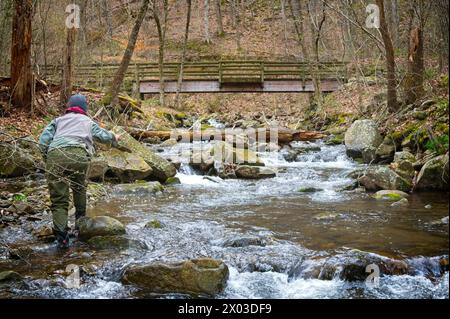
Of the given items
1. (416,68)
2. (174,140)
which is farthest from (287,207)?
(174,140)

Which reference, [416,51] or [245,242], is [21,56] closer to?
[245,242]

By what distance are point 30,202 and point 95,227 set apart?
2223mm

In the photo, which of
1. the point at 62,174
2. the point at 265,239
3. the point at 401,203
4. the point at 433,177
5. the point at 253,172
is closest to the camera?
the point at 62,174

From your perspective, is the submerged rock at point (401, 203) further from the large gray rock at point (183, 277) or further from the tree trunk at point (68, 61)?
the tree trunk at point (68, 61)

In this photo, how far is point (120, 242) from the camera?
594cm

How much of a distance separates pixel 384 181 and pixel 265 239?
396cm

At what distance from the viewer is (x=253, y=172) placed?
37.8ft

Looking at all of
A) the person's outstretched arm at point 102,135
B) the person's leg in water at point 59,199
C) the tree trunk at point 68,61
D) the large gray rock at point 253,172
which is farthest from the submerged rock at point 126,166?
the person's leg in water at point 59,199

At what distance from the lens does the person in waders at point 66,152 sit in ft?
18.9

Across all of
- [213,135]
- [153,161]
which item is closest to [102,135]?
[153,161]

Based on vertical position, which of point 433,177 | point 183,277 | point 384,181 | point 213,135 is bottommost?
point 183,277

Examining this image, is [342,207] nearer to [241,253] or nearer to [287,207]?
[287,207]

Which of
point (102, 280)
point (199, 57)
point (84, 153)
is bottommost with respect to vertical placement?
point (102, 280)

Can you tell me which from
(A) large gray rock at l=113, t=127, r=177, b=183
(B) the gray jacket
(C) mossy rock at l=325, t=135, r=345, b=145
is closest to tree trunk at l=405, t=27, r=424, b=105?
(C) mossy rock at l=325, t=135, r=345, b=145
